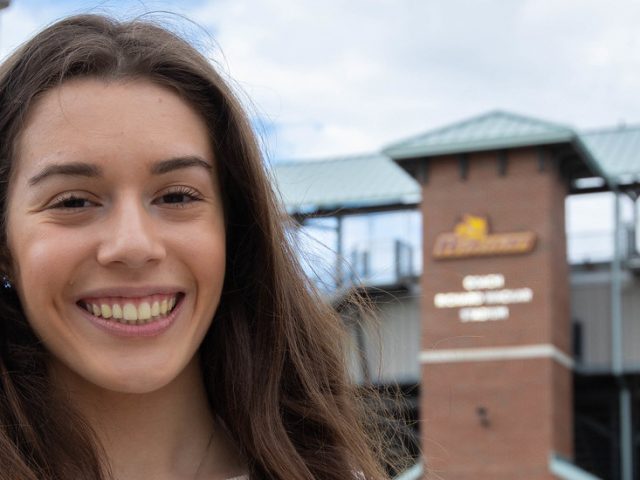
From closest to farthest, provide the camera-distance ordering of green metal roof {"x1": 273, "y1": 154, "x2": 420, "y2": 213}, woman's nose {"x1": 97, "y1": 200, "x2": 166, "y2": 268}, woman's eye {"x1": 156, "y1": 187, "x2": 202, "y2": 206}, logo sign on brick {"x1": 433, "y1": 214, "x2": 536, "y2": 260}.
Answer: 1. woman's nose {"x1": 97, "y1": 200, "x2": 166, "y2": 268}
2. woman's eye {"x1": 156, "y1": 187, "x2": 202, "y2": 206}
3. logo sign on brick {"x1": 433, "y1": 214, "x2": 536, "y2": 260}
4. green metal roof {"x1": 273, "y1": 154, "x2": 420, "y2": 213}

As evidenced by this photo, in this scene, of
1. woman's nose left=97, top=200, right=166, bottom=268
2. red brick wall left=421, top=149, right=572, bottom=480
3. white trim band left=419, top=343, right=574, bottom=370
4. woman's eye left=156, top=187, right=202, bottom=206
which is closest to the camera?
woman's nose left=97, top=200, right=166, bottom=268

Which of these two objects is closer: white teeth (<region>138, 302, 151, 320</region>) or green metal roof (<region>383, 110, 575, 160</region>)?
white teeth (<region>138, 302, 151, 320</region>)

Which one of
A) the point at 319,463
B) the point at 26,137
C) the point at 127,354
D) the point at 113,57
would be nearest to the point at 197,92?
the point at 113,57

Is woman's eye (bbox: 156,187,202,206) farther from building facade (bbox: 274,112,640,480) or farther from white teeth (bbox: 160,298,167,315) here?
building facade (bbox: 274,112,640,480)

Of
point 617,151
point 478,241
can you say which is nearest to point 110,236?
point 478,241

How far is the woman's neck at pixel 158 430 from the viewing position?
7.26ft

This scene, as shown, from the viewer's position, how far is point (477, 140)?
83.9 feet

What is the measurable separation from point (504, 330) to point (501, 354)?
50cm

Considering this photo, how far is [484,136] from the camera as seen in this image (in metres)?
25.7

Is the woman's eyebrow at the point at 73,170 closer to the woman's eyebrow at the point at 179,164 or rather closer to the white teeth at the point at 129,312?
the woman's eyebrow at the point at 179,164

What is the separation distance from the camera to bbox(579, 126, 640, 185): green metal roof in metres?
26.1

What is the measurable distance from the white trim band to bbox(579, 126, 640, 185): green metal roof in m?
3.87

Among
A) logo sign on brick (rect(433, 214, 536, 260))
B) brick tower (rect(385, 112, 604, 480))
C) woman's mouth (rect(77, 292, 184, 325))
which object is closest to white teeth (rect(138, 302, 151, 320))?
woman's mouth (rect(77, 292, 184, 325))

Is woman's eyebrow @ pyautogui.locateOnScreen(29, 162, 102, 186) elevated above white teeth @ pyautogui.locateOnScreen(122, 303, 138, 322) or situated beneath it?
elevated above
